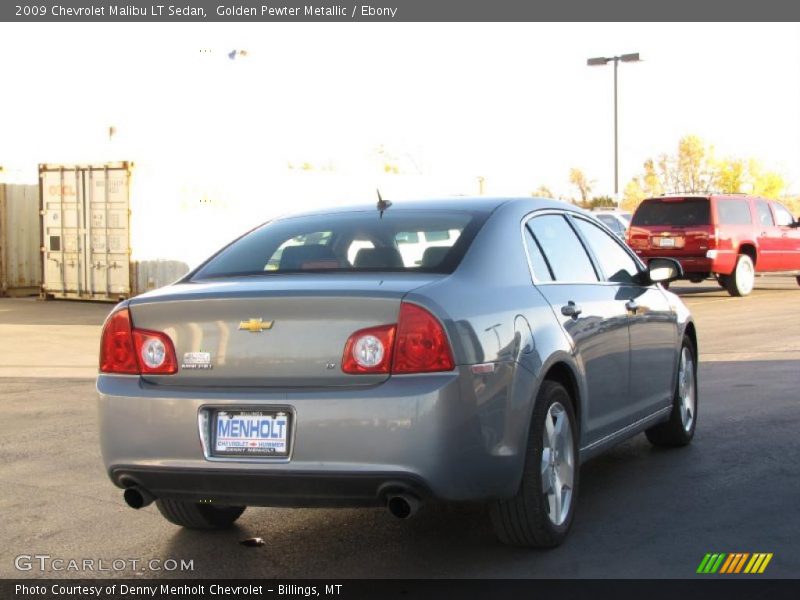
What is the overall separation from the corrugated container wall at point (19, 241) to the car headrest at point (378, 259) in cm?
2175

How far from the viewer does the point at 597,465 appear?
7.33 m

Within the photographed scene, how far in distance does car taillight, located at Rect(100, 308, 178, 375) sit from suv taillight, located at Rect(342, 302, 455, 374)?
0.84 m

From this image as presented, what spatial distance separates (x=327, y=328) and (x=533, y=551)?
139cm

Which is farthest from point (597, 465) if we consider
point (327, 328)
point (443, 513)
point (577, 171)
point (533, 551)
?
point (577, 171)

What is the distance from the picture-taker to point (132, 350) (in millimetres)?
5207

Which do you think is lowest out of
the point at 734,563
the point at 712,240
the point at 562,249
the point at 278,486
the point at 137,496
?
the point at 734,563

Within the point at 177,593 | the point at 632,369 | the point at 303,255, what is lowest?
the point at 177,593

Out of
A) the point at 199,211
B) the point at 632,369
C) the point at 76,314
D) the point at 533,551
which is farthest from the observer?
→ the point at 199,211

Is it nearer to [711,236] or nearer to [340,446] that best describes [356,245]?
[340,446]

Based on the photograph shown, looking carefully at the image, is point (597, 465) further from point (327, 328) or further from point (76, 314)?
point (76, 314)

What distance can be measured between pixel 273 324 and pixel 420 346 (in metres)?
0.60

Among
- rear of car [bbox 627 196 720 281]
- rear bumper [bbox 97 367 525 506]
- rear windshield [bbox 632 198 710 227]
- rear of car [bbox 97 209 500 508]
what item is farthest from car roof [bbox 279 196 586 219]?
rear windshield [bbox 632 198 710 227]

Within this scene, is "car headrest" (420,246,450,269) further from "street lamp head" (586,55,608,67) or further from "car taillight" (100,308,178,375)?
"street lamp head" (586,55,608,67)

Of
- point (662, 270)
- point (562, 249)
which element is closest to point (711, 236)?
point (662, 270)
